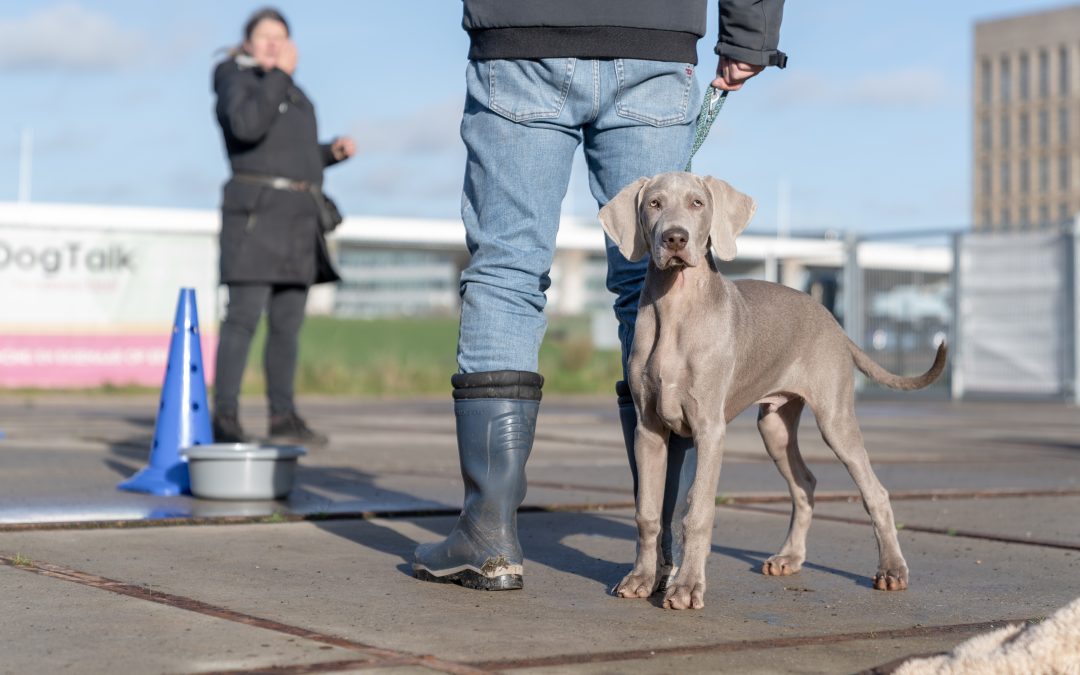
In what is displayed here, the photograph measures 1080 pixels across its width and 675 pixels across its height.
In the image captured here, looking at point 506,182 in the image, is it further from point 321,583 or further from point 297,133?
point 297,133

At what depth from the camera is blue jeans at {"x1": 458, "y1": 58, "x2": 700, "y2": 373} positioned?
383 cm

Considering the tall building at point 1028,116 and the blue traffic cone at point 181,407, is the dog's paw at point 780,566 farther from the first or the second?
the tall building at point 1028,116

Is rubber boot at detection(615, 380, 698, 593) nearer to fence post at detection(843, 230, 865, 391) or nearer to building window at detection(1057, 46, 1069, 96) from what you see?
fence post at detection(843, 230, 865, 391)

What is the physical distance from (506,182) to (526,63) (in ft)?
1.06

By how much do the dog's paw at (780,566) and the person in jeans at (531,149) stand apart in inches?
16.2

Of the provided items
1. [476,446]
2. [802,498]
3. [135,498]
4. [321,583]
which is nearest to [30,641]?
[321,583]

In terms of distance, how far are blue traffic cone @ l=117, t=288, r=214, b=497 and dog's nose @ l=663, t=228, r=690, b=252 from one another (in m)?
3.11

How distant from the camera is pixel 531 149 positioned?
12.6 ft

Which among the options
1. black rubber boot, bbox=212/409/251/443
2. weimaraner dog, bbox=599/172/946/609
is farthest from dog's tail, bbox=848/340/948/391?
black rubber boot, bbox=212/409/251/443

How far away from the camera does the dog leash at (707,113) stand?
411cm

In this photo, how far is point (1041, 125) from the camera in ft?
417

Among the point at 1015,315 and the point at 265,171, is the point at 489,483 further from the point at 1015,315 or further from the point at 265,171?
the point at 1015,315

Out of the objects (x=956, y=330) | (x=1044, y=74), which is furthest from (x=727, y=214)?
(x=1044, y=74)

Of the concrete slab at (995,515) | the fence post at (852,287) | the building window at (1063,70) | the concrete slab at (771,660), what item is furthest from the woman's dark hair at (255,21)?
the building window at (1063,70)
